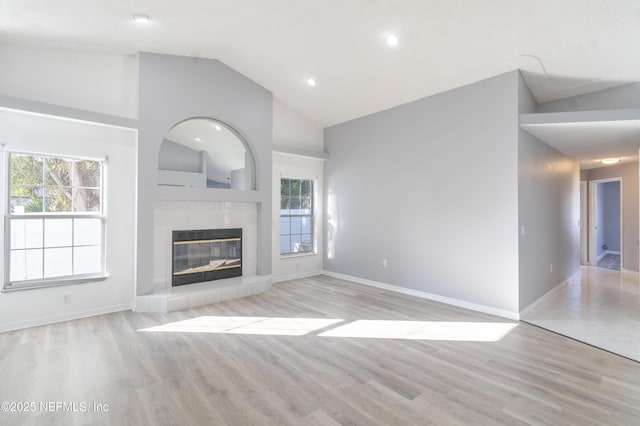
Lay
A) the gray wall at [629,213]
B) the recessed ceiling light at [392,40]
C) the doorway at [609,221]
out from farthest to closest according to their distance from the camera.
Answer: the doorway at [609,221] → the gray wall at [629,213] → the recessed ceiling light at [392,40]

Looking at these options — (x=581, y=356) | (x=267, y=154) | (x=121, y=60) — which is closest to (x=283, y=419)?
(x=581, y=356)

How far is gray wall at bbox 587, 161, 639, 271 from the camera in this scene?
6.82 m

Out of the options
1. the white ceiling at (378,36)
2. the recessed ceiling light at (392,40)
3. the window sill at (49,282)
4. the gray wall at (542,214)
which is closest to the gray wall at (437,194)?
the gray wall at (542,214)

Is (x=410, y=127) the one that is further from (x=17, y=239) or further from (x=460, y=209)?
(x=17, y=239)

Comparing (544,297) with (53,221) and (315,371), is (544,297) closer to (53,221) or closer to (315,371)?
(315,371)

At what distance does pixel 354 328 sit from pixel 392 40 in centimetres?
352

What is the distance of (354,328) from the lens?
12.3ft

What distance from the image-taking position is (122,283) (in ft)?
14.6

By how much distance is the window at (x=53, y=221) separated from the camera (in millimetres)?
3742

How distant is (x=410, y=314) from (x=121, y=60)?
5.21m

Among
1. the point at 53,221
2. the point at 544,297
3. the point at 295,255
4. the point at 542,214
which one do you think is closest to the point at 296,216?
the point at 295,255

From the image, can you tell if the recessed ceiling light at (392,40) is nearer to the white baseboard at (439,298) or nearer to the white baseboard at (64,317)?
the white baseboard at (439,298)

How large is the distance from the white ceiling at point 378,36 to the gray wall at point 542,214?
0.65 m

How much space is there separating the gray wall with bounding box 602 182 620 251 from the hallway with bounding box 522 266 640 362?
14.9ft
